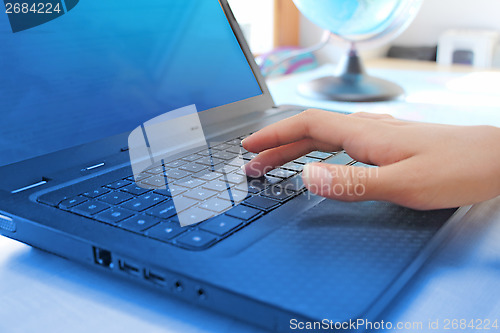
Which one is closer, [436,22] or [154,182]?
[154,182]

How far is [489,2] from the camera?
2.47 meters

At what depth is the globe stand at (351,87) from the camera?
40.3 inches

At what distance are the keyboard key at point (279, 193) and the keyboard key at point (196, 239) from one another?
0.10 metres

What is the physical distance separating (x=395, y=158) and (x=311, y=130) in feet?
0.28

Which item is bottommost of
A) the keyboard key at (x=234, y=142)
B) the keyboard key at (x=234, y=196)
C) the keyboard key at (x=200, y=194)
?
the keyboard key at (x=234, y=196)

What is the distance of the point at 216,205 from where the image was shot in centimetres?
42

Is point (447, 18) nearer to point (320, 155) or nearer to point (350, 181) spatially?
point (320, 155)

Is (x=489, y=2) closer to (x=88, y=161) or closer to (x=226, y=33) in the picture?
(x=226, y=33)

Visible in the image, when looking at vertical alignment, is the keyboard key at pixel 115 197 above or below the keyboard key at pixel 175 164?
above

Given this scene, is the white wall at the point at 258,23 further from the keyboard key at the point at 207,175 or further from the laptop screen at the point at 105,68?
the keyboard key at the point at 207,175

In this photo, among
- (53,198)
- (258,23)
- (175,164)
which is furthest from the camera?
(258,23)

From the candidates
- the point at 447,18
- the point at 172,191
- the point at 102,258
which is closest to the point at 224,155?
the point at 172,191

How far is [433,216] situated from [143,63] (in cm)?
42

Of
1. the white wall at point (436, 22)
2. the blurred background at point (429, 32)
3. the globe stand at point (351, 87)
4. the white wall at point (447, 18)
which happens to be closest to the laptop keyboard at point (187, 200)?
the globe stand at point (351, 87)
